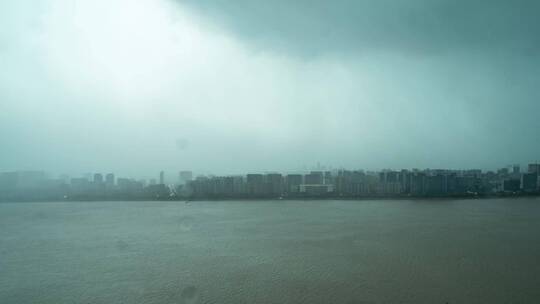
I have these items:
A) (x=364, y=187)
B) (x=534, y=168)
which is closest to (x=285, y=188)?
(x=364, y=187)

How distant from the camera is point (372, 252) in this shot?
16.6 ft

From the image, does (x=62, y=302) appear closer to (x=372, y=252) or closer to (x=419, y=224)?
(x=372, y=252)

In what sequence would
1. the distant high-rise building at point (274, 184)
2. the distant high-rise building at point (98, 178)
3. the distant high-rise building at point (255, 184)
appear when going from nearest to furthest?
the distant high-rise building at point (255, 184) → the distant high-rise building at point (274, 184) → the distant high-rise building at point (98, 178)

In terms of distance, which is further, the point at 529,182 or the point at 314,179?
the point at 314,179

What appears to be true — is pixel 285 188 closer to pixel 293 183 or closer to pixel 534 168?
pixel 293 183

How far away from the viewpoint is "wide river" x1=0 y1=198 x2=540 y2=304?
135 inches

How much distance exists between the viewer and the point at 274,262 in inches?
182

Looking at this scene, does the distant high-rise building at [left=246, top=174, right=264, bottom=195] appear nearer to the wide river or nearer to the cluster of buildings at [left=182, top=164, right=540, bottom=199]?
the cluster of buildings at [left=182, top=164, right=540, bottom=199]

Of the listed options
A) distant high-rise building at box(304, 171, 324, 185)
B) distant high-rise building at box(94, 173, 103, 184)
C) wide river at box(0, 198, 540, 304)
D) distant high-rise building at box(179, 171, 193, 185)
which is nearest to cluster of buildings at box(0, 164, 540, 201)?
distant high-rise building at box(304, 171, 324, 185)

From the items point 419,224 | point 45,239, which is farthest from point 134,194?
point 419,224

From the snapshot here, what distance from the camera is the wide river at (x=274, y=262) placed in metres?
3.43

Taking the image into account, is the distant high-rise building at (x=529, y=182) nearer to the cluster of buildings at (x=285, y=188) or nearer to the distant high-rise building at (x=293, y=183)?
the cluster of buildings at (x=285, y=188)

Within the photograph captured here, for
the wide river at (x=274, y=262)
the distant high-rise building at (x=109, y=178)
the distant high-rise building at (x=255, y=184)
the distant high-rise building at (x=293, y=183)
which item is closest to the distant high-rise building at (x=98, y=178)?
the distant high-rise building at (x=109, y=178)

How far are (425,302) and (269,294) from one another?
1.35m
